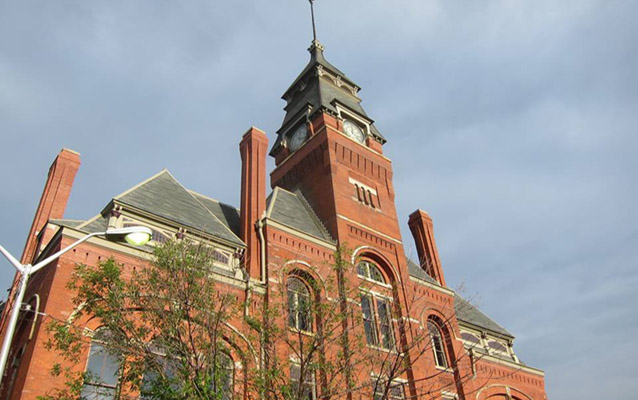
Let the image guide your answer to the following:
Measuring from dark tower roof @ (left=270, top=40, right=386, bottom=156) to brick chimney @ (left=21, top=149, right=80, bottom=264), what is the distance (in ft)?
43.0

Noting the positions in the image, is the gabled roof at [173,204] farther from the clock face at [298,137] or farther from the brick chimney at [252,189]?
the clock face at [298,137]

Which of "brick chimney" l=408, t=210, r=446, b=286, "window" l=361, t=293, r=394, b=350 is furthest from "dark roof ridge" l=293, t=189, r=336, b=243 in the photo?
"brick chimney" l=408, t=210, r=446, b=286

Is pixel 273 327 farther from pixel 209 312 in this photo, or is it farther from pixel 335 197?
pixel 335 197

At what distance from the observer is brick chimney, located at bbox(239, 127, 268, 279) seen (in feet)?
62.1

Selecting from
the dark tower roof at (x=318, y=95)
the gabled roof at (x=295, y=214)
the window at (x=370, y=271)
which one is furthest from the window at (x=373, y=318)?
the dark tower roof at (x=318, y=95)

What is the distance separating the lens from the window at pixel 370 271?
22656mm

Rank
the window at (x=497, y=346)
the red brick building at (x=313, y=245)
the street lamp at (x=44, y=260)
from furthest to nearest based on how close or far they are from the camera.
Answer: the window at (x=497, y=346)
the red brick building at (x=313, y=245)
the street lamp at (x=44, y=260)

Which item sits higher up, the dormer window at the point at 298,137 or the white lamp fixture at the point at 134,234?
the dormer window at the point at 298,137

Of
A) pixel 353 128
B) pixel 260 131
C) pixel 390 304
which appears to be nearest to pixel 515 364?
pixel 390 304

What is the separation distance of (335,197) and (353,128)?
7027mm

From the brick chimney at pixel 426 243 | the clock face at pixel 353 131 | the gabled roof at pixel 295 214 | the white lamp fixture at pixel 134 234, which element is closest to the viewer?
the white lamp fixture at pixel 134 234

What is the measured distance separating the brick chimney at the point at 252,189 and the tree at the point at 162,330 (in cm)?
621

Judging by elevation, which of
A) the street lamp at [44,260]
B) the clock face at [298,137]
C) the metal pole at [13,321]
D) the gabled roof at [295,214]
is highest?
the clock face at [298,137]

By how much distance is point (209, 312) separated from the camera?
37.3 ft
